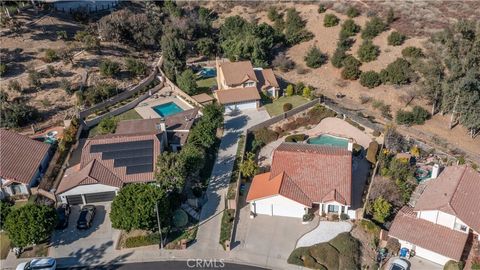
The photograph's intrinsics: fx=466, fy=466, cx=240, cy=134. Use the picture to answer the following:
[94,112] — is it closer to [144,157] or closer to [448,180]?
[144,157]

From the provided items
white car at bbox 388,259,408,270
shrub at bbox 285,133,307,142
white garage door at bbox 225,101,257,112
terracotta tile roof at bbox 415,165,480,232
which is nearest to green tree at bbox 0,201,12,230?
white garage door at bbox 225,101,257,112

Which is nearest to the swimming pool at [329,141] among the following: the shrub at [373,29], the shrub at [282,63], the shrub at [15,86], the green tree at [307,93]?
the green tree at [307,93]

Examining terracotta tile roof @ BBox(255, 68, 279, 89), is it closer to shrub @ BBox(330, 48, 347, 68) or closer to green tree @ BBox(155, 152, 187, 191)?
shrub @ BBox(330, 48, 347, 68)

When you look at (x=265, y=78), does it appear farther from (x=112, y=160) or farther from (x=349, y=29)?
(x=112, y=160)

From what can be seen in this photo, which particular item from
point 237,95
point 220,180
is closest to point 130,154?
Result: point 220,180

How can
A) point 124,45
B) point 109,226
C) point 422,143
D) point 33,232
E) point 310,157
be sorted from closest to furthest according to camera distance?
point 33,232 → point 109,226 → point 310,157 → point 422,143 → point 124,45

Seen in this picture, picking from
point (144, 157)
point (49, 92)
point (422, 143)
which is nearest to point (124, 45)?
point (49, 92)
